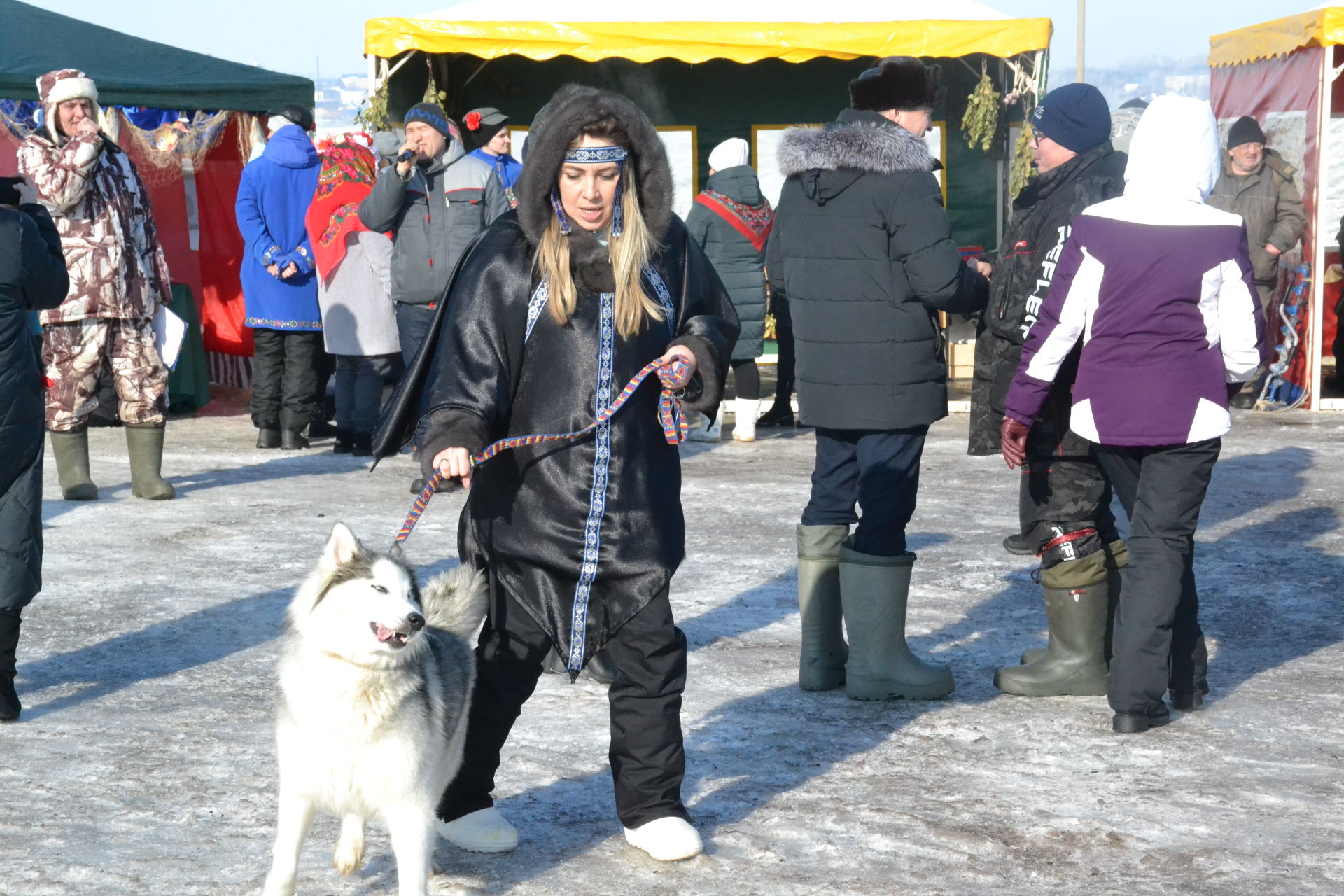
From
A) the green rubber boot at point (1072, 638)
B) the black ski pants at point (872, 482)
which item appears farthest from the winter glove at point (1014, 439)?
the green rubber boot at point (1072, 638)

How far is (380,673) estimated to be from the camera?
3127mm

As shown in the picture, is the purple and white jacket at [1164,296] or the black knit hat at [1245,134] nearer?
the purple and white jacket at [1164,296]

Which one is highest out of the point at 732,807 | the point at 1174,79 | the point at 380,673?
the point at 1174,79

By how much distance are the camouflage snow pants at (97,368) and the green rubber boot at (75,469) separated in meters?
0.13

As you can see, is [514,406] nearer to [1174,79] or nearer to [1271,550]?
[1271,550]

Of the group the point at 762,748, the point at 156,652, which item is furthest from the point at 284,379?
the point at 762,748

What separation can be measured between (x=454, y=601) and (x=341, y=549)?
401mm

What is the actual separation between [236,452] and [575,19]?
3815mm

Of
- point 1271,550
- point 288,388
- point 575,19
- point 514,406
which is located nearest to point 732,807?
point 514,406

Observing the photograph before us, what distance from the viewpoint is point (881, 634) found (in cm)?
486

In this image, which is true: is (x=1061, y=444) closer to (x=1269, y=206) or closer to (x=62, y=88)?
(x=62, y=88)

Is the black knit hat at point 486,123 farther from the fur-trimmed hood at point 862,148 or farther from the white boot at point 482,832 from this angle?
the white boot at point 482,832

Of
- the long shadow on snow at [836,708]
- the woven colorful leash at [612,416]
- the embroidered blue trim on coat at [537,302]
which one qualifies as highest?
the embroidered blue trim on coat at [537,302]

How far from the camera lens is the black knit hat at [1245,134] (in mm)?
10695
